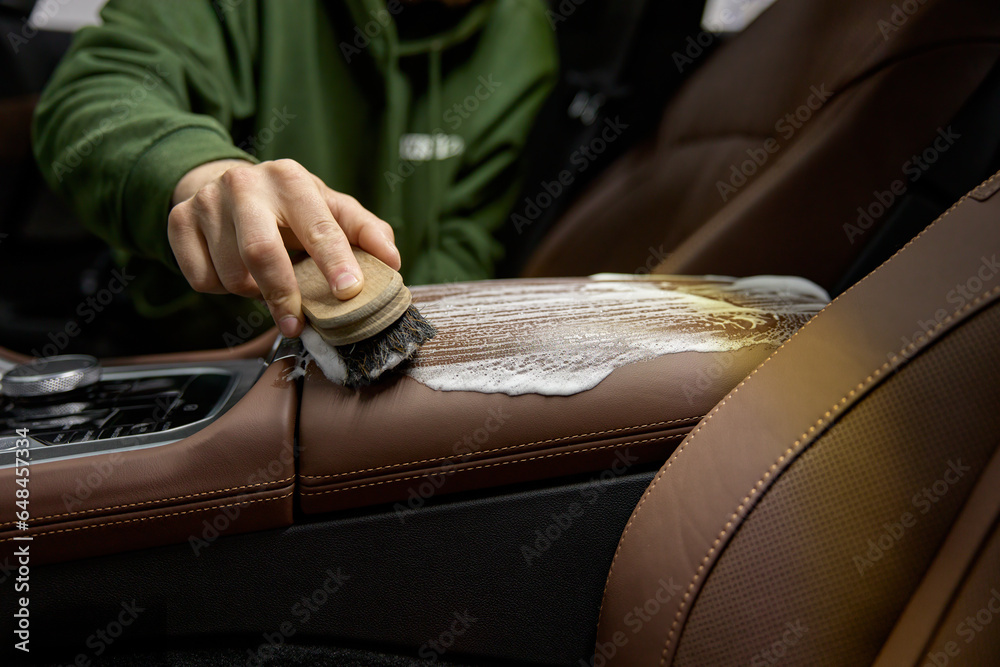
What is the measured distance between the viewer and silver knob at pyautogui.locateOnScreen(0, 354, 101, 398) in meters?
0.55

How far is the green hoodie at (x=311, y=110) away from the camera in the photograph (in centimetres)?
75

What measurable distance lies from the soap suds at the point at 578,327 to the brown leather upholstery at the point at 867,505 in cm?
11

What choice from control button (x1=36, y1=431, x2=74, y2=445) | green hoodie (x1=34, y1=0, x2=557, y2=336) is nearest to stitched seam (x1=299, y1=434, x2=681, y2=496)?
control button (x1=36, y1=431, x2=74, y2=445)

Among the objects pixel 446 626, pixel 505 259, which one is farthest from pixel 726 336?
pixel 505 259

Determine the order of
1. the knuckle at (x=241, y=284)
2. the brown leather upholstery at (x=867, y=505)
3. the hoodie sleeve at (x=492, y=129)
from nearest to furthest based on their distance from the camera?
the brown leather upholstery at (x=867, y=505) → the knuckle at (x=241, y=284) → the hoodie sleeve at (x=492, y=129)

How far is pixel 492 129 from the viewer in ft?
4.17

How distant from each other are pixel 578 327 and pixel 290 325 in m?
0.26

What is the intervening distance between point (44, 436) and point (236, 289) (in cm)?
20

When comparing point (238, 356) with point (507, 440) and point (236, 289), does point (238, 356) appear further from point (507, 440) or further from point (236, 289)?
point (507, 440)

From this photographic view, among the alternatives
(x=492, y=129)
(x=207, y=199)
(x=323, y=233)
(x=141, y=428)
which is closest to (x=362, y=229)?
(x=323, y=233)

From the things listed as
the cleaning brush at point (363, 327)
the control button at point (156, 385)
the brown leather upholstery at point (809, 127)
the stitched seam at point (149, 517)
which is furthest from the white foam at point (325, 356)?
the brown leather upholstery at point (809, 127)

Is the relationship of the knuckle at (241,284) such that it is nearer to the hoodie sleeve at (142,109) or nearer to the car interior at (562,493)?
the car interior at (562,493)

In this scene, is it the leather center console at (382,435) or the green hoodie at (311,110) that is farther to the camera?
the green hoodie at (311,110)

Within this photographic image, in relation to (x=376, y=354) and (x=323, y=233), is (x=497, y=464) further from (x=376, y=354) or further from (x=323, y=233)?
(x=323, y=233)
